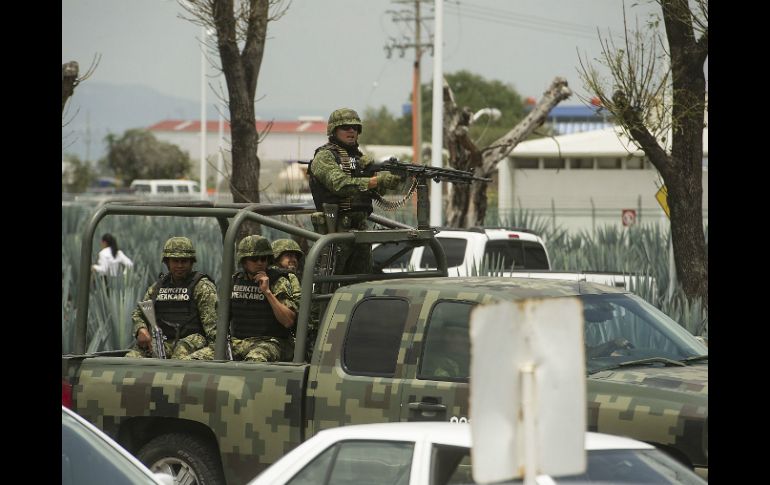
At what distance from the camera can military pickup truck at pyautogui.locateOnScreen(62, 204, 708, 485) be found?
758cm

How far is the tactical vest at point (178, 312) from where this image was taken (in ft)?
31.4

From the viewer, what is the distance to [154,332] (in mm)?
9562

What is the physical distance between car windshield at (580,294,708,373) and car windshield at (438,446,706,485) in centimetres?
228

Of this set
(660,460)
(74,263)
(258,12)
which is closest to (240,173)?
(258,12)

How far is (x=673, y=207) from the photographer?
50.7 feet

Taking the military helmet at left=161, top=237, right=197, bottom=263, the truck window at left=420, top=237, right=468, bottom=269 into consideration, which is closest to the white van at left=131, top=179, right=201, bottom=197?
the truck window at left=420, top=237, right=468, bottom=269

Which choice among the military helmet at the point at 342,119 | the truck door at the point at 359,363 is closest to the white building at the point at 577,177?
the military helmet at the point at 342,119

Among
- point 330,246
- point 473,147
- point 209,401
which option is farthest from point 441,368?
point 473,147

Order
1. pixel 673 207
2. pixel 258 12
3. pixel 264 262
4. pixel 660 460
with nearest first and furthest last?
pixel 660 460, pixel 264 262, pixel 673 207, pixel 258 12

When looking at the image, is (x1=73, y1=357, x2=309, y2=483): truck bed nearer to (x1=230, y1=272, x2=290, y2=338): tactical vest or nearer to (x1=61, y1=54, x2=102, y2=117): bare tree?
(x1=230, y1=272, x2=290, y2=338): tactical vest

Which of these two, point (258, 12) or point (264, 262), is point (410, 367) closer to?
point (264, 262)
